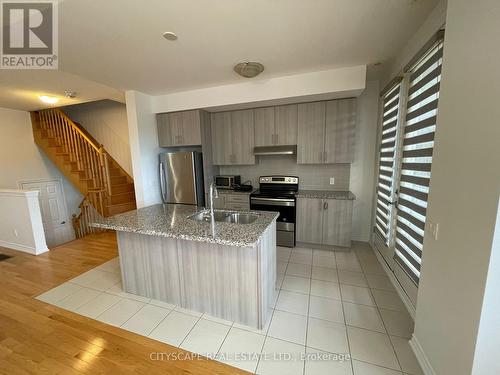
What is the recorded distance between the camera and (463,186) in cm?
111

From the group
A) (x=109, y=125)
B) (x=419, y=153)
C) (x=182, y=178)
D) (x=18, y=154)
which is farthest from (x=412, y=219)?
(x=18, y=154)

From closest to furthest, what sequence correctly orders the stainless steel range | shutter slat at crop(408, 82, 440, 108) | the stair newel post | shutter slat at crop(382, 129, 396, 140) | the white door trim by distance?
1. shutter slat at crop(408, 82, 440, 108)
2. shutter slat at crop(382, 129, 396, 140)
3. the stainless steel range
4. the stair newel post
5. the white door trim

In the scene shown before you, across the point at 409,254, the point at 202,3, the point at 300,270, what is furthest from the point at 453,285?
the point at 202,3

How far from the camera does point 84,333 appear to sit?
180cm

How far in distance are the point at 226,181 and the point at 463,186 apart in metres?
3.18

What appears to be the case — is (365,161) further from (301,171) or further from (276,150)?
(276,150)

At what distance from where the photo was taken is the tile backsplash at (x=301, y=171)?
3545 millimetres

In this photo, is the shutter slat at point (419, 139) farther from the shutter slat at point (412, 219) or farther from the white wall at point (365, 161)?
the white wall at point (365, 161)

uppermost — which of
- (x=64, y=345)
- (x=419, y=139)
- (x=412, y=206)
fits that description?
(x=419, y=139)

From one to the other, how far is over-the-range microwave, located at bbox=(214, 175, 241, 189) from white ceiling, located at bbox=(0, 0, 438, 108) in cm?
170

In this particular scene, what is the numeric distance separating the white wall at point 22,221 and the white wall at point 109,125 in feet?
6.80

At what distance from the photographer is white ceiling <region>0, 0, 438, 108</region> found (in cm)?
155

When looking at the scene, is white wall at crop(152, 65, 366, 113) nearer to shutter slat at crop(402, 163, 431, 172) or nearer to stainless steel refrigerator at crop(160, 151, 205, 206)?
stainless steel refrigerator at crop(160, 151, 205, 206)

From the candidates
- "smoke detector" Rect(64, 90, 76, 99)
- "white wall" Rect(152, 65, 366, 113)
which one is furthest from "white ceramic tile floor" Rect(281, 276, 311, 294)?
"smoke detector" Rect(64, 90, 76, 99)
